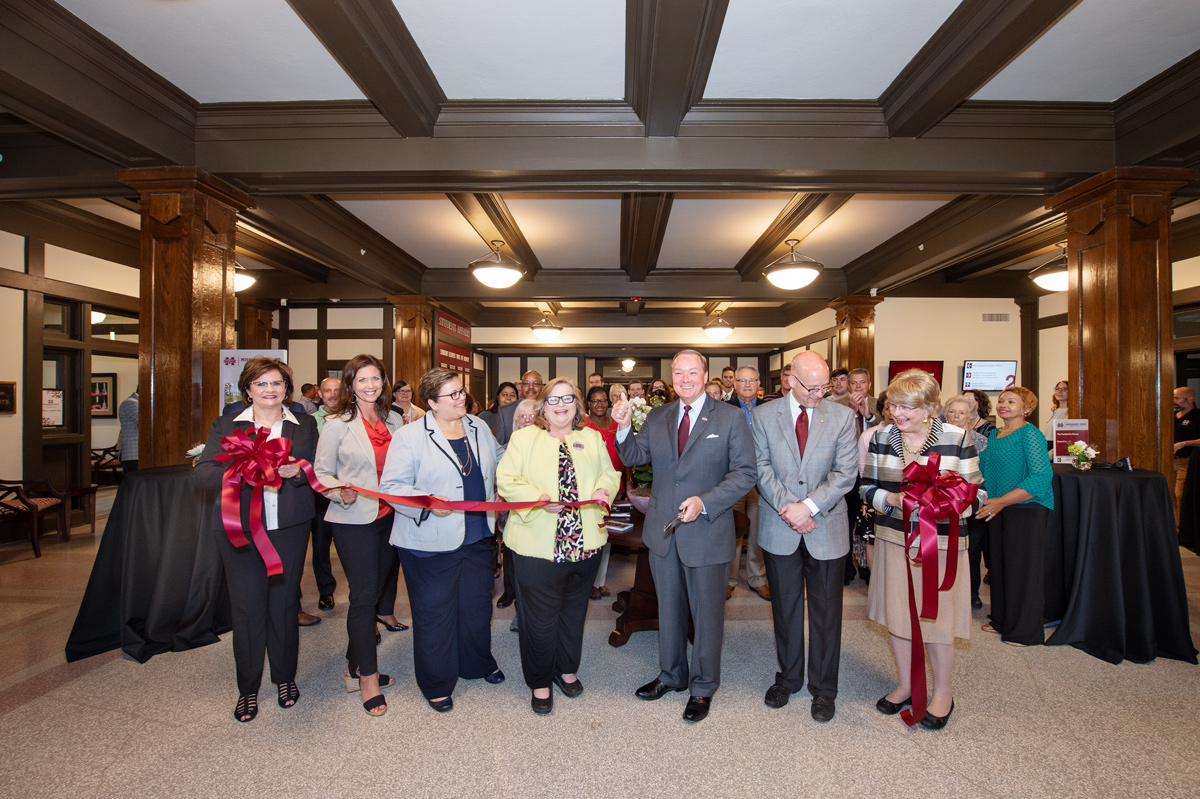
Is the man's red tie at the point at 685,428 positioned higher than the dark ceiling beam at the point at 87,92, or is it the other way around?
the dark ceiling beam at the point at 87,92

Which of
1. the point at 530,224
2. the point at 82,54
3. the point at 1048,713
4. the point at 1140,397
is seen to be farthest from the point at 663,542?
the point at 530,224

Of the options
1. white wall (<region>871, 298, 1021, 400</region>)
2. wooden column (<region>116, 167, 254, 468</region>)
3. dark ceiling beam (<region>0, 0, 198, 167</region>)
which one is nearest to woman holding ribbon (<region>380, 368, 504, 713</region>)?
wooden column (<region>116, 167, 254, 468</region>)

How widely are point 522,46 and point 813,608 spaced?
3.71 meters

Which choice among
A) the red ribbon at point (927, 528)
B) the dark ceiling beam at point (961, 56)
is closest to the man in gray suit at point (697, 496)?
the red ribbon at point (927, 528)

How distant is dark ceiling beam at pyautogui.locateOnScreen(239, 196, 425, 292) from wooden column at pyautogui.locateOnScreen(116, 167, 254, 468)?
735 mm

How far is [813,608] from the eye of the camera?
288cm

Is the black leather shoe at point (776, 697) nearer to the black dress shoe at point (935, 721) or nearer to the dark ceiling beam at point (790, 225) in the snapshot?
the black dress shoe at point (935, 721)

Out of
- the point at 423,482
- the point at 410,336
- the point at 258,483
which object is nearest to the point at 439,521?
the point at 423,482

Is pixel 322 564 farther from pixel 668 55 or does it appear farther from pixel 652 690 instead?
pixel 668 55

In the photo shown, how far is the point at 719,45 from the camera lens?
354 centimetres

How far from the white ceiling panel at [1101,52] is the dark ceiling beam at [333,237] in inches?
241

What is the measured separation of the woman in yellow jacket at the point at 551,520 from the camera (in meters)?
2.81

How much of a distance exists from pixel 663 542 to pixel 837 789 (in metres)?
1.22

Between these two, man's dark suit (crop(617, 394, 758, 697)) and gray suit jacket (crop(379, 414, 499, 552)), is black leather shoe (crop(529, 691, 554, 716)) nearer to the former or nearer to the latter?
man's dark suit (crop(617, 394, 758, 697))
